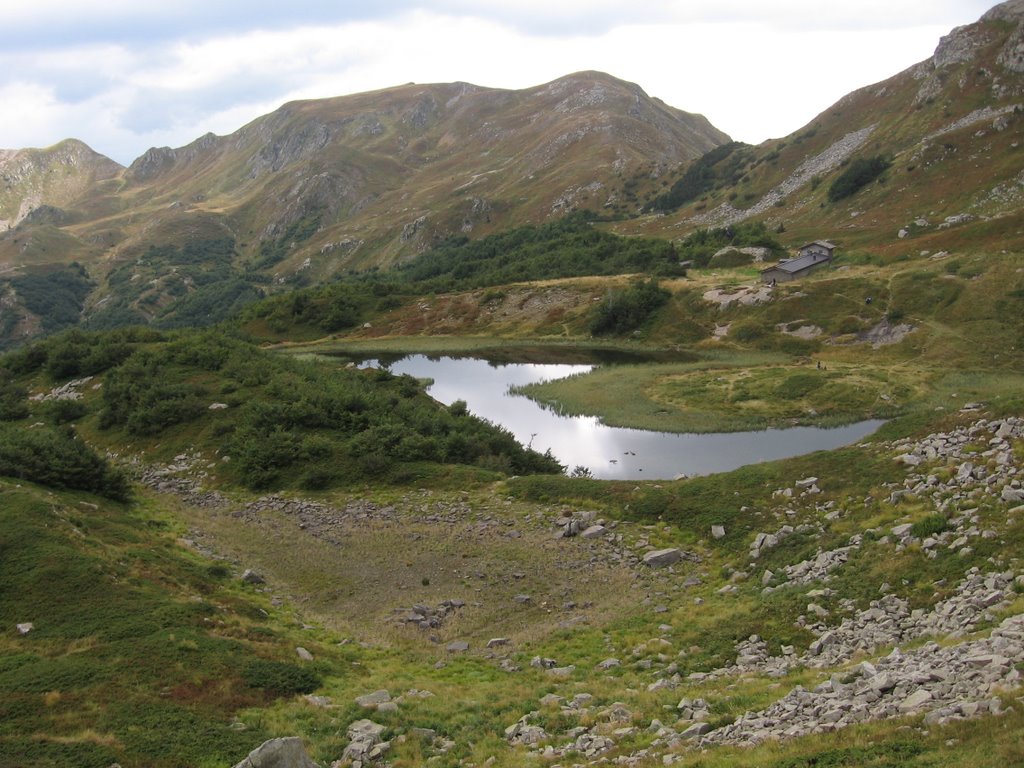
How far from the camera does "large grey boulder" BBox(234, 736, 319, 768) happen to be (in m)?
13.2

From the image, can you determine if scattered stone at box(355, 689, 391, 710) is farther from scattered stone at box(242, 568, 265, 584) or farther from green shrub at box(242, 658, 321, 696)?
scattered stone at box(242, 568, 265, 584)

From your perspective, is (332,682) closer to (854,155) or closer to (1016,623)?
(1016,623)

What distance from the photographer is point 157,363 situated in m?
60.8

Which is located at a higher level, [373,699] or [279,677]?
[279,677]

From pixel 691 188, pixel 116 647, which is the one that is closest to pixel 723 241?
pixel 691 188

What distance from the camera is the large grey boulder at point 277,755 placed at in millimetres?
13242

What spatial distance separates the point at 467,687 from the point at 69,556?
49.7ft

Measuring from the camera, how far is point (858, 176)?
452ft

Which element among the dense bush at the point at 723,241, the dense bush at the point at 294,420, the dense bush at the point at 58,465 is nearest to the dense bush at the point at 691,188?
the dense bush at the point at 723,241

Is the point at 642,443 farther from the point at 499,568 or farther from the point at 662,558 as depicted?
the point at 499,568

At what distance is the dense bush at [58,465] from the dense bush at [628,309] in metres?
78.0

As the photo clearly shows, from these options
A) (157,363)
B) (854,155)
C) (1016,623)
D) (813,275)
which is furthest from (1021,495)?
(854,155)

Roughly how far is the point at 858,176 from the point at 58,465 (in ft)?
470

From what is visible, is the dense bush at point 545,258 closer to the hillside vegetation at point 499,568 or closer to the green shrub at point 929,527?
the hillside vegetation at point 499,568
